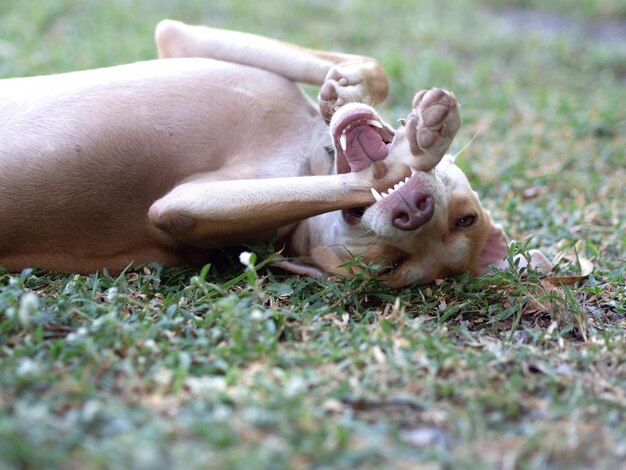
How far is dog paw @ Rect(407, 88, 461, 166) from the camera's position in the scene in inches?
144

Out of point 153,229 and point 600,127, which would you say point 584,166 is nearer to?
point 600,127

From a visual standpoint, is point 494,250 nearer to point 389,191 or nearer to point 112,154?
point 389,191

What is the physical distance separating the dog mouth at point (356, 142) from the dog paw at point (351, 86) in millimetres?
271

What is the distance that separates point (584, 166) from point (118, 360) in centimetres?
431

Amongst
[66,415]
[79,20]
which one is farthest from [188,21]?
[66,415]

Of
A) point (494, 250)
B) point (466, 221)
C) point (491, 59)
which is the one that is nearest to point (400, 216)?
point (466, 221)

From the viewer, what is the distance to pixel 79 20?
875 centimetres

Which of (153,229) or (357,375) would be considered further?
(153,229)

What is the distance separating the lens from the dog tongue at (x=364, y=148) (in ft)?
13.0

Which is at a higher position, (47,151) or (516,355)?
(47,151)

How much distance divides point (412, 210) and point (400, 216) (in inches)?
2.5

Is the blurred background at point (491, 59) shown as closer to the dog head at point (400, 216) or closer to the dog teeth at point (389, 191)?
the dog head at point (400, 216)

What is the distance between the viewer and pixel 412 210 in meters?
3.79

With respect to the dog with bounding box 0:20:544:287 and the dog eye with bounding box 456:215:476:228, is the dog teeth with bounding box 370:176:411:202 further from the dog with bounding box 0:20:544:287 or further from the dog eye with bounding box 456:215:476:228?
the dog eye with bounding box 456:215:476:228
